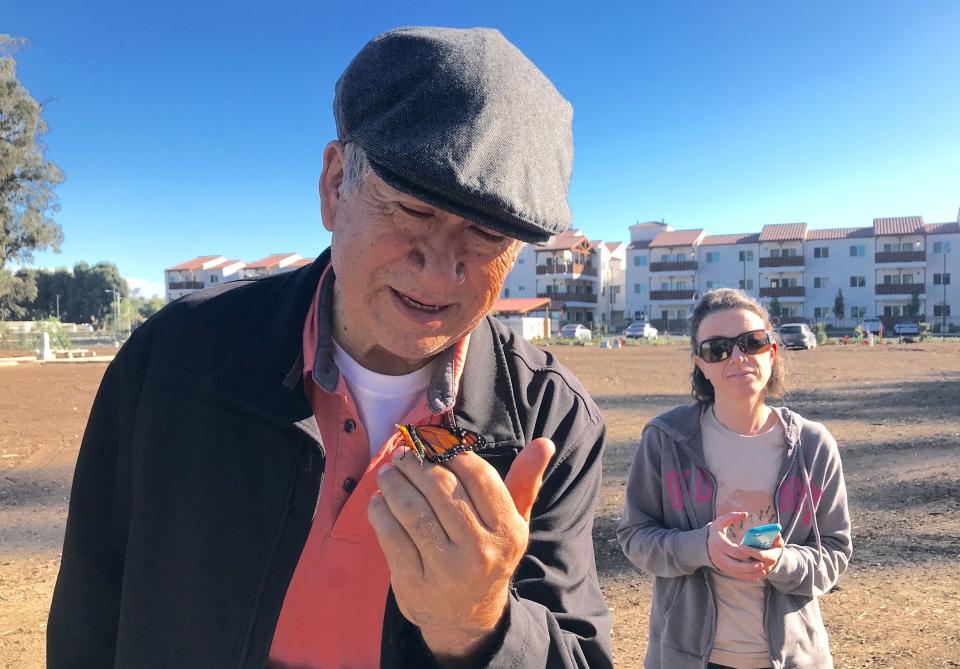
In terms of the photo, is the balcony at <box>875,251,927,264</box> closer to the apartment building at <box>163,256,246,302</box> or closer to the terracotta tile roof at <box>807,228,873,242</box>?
the terracotta tile roof at <box>807,228,873,242</box>

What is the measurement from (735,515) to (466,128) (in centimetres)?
200

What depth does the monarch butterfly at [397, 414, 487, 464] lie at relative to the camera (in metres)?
1.07

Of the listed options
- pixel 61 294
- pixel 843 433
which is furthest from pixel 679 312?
pixel 61 294

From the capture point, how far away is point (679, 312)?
70.4 meters

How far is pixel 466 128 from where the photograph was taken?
1167 millimetres

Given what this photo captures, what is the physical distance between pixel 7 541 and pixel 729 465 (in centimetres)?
648

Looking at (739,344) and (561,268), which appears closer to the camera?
(739,344)

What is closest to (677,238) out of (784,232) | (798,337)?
(784,232)

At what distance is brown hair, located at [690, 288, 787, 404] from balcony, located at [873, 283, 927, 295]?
7057 centimetres

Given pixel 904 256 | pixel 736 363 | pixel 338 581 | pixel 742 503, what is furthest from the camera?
pixel 904 256

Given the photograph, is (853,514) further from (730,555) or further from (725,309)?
(730,555)

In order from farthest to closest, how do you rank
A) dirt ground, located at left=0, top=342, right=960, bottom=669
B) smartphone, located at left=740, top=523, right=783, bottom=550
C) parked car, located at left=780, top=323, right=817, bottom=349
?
parked car, located at left=780, top=323, right=817, bottom=349 < dirt ground, located at left=0, top=342, right=960, bottom=669 < smartphone, located at left=740, top=523, right=783, bottom=550


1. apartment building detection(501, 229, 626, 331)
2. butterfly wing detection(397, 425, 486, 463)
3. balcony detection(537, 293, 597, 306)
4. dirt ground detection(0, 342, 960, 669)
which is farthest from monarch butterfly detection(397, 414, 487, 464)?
balcony detection(537, 293, 597, 306)

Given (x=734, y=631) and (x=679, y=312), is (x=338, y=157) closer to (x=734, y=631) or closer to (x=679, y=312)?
(x=734, y=631)
